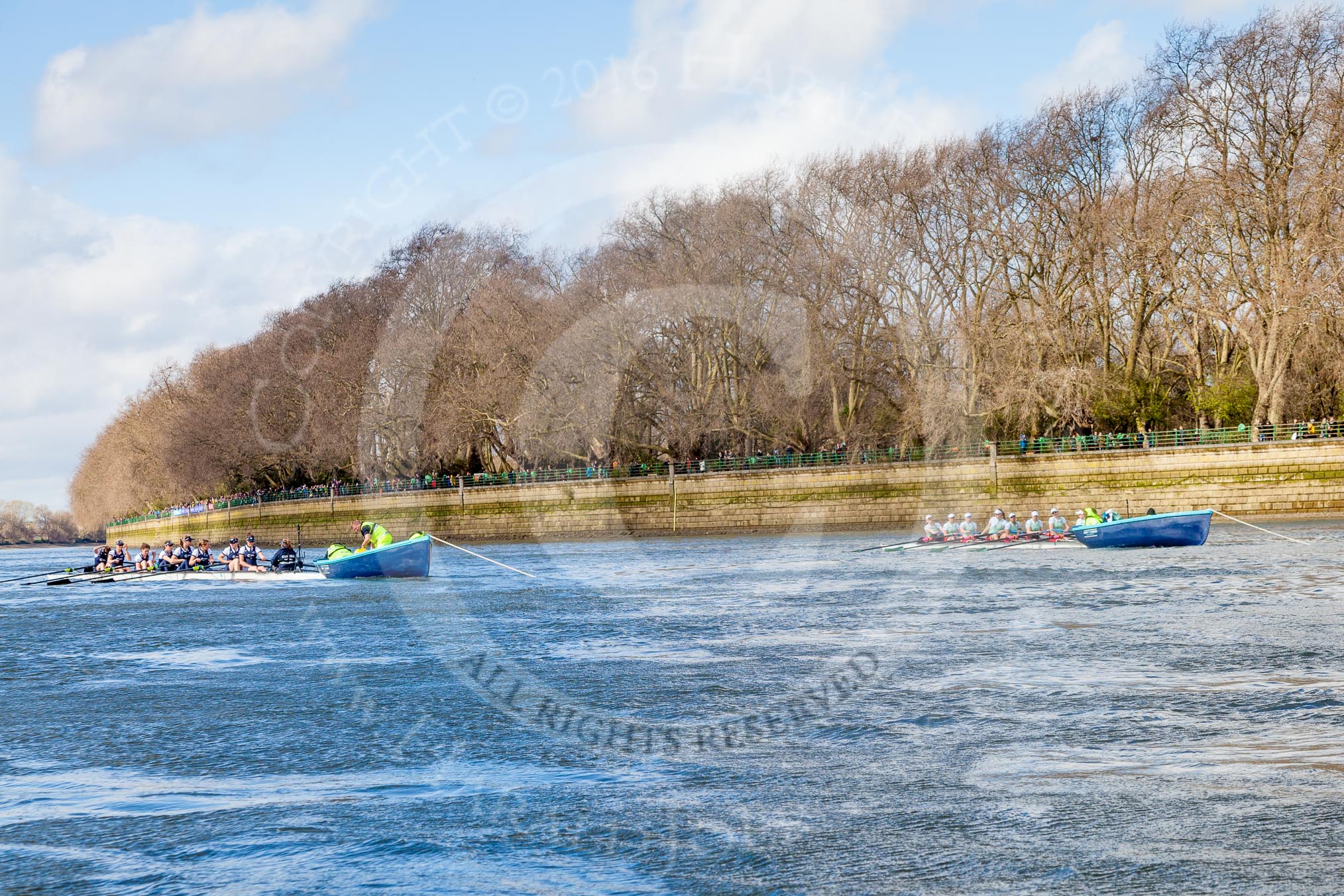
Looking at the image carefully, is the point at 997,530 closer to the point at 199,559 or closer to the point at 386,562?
the point at 386,562

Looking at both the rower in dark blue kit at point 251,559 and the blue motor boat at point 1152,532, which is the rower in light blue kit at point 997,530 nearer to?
the blue motor boat at point 1152,532

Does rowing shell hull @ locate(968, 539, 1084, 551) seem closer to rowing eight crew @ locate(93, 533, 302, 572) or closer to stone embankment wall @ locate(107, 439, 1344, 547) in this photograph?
stone embankment wall @ locate(107, 439, 1344, 547)

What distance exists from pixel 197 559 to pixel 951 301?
32.8 meters

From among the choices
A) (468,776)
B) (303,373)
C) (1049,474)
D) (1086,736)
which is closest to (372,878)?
(468,776)

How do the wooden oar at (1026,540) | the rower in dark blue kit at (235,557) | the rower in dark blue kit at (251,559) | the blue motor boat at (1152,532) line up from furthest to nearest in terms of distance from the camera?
the wooden oar at (1026,540) → the rower in dark blue kit at (235,557) → the rower in dark blue kit at (251,559) → the blue motor boat at (1152,532)

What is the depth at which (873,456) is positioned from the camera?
60.7 metres

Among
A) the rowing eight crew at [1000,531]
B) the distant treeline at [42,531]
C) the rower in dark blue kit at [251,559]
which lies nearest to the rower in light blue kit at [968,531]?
the rowing eight crew at [1000,531]

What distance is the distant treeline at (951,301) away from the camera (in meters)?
49.8

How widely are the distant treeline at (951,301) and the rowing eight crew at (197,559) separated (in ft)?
69.6

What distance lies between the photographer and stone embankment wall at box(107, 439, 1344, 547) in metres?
50.5

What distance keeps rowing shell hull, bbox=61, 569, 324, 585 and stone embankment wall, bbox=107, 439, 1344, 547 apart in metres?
24.7

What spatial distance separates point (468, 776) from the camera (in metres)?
12.0

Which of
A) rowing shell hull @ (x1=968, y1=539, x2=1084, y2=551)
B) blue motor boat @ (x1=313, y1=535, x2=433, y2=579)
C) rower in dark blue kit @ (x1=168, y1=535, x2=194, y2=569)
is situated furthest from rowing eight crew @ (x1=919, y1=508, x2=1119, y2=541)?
rower in dark blue kit @ (x1=168, y1=535, x2=194, y2=569)

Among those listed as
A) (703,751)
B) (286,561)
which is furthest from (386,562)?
(703,751)
